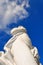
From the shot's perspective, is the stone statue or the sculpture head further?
the sculpture head

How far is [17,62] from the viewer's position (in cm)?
1744

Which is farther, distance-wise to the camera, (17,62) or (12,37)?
(12,37)

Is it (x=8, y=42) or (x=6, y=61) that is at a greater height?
(x=8, y=42)

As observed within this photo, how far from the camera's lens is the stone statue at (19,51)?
56.6 ft

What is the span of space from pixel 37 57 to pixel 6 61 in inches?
59.5

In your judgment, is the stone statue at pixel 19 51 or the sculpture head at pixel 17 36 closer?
the stone statue at pixel 19 51

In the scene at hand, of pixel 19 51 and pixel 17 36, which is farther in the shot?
pixel 17 36

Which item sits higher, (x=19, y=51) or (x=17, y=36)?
(x=17, y=36)

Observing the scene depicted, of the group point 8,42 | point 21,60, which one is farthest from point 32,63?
point 8,42

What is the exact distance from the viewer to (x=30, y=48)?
18297 mm

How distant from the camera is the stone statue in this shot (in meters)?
17.3

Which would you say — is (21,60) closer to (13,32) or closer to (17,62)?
(17,62)

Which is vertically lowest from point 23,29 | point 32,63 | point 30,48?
point 32,63

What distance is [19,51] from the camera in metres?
17.8
